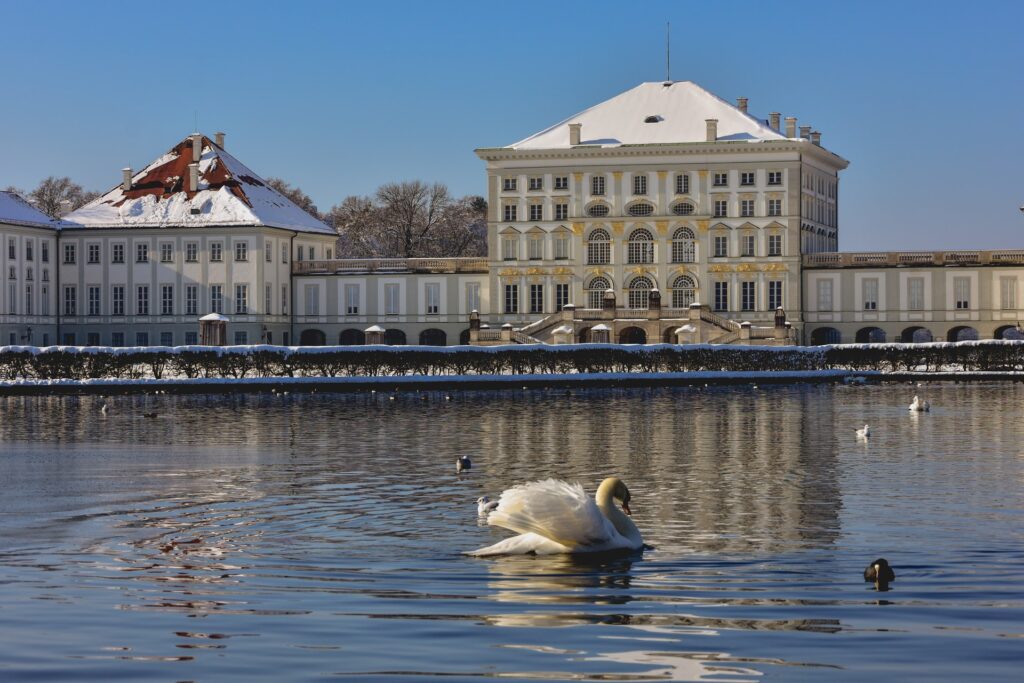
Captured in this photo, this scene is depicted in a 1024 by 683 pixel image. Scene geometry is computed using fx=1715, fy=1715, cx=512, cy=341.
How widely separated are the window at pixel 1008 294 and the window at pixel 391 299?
34.0m

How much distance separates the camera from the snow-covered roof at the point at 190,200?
97750 mm

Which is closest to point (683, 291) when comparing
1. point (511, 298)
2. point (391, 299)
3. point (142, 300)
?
point (511, 298)

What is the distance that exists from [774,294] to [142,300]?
118 feet

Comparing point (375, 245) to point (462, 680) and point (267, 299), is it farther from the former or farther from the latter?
point (462, 680)

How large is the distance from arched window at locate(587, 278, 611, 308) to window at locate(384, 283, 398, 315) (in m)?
11.3

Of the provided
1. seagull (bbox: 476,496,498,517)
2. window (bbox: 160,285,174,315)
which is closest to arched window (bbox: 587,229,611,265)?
window (bbox: 160,285,174,315)

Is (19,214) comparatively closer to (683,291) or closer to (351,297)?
(351,297)

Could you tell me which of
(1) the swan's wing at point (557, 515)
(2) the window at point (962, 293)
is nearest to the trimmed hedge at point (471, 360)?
(2) the window at point (962, 293)

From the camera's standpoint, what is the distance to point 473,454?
30.1m

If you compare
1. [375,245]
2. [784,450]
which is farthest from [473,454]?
[375,245]

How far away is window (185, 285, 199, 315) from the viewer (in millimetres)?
97188

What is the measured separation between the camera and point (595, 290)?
321 ft

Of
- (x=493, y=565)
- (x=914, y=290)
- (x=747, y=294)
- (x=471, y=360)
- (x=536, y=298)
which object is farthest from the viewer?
(x=536, y=298)

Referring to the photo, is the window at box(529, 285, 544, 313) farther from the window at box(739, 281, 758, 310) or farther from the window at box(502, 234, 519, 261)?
the window at box(739, 281, 758, 310)
